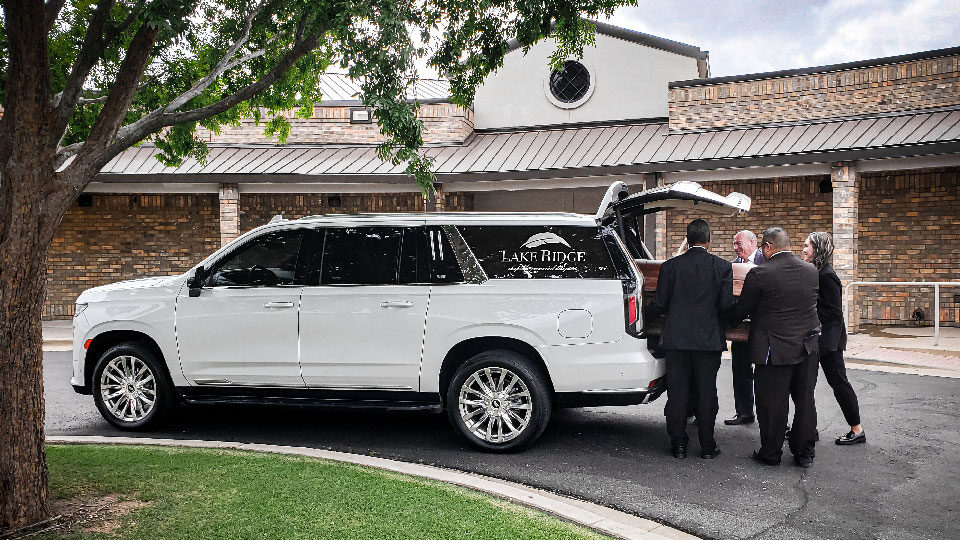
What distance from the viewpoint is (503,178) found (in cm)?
1761

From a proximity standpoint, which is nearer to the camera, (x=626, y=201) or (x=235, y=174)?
(x=626, y=201)

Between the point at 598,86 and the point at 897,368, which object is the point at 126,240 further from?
the point at 897,368

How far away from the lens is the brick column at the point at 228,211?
18.1 meters

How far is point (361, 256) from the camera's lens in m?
6.74

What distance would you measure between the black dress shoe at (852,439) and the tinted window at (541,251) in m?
2.54

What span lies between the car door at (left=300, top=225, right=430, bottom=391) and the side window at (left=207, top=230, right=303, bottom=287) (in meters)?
0.24

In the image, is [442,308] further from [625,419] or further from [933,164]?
[933,164]

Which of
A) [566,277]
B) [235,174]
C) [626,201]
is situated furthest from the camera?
[235,174]

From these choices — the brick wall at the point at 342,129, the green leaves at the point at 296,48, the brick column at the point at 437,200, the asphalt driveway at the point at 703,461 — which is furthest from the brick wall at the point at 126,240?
the asphalt driveway at the point at 703,461

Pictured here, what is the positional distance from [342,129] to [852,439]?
15230 mm

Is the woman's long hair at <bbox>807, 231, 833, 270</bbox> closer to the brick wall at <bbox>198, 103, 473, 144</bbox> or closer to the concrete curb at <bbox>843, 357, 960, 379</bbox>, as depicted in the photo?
the concrete curb at <bbox>843, 357, 960, 379</bbox>

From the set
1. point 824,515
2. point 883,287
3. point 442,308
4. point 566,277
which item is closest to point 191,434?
point 442,308

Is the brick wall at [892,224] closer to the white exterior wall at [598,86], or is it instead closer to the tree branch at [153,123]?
the white exterior wall at [598,86]

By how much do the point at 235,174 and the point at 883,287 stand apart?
47.8 feet
